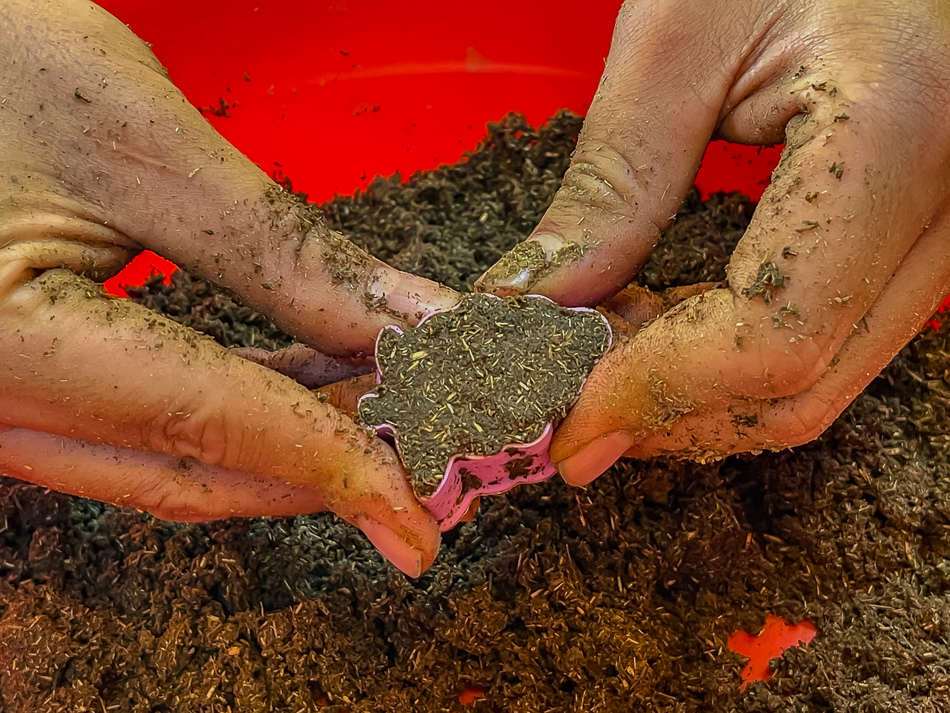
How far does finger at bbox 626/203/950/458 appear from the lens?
104cm

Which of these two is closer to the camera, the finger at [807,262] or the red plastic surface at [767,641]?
the finger at [807,262]

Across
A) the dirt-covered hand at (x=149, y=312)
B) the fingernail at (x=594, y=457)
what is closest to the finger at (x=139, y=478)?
the dirt-covered hand at (x=149, y=312)

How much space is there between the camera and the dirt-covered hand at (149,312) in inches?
39.0

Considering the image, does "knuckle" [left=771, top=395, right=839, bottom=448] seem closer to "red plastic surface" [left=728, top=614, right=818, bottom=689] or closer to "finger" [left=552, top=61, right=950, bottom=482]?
"finger" [left=552, top=61, right=950, bottom=482]

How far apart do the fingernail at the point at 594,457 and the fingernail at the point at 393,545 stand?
0.22 meters

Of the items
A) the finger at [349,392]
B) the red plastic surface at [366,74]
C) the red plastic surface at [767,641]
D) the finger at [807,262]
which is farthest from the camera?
the red plastic surface at [366,74]

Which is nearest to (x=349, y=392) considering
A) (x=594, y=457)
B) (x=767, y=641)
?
(x=594, y=457)

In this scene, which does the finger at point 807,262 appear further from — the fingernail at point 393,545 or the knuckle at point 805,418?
the fingernail at point 393,545

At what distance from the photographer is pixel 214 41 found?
5.96ft

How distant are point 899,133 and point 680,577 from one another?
29.1 inches

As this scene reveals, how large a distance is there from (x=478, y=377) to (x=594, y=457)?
0.60 ft

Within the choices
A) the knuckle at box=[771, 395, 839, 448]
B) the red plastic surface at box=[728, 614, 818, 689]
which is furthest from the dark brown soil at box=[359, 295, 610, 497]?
the red plastic surface at box=[728, 614, 818, 689]

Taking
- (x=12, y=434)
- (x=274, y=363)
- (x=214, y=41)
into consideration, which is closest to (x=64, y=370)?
(x=12, y=434)

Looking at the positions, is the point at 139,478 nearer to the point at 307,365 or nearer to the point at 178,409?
the point at 178,409
